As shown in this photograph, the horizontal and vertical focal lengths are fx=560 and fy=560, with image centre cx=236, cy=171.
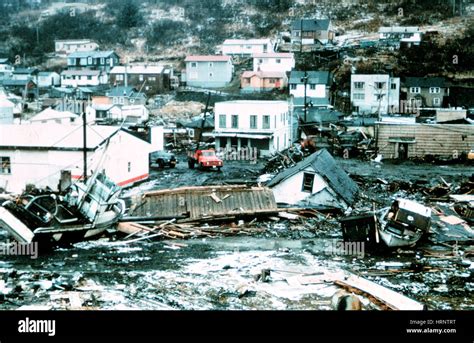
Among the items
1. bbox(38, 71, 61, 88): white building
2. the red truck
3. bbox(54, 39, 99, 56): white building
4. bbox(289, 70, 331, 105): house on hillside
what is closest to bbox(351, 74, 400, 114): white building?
bbox(289, 70, 331, 105): house on hillside

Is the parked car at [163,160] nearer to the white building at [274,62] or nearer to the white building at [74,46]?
the white building at [74,46]

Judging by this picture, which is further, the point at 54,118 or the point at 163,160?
the point at 54,118

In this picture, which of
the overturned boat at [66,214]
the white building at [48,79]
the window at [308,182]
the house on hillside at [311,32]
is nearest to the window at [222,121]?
the window at [308,182]

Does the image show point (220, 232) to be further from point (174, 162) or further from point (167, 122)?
point (167, 122)

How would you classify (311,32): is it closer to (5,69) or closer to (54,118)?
(5,69)

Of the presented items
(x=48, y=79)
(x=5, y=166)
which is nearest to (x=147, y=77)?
(x=48, y=79)
